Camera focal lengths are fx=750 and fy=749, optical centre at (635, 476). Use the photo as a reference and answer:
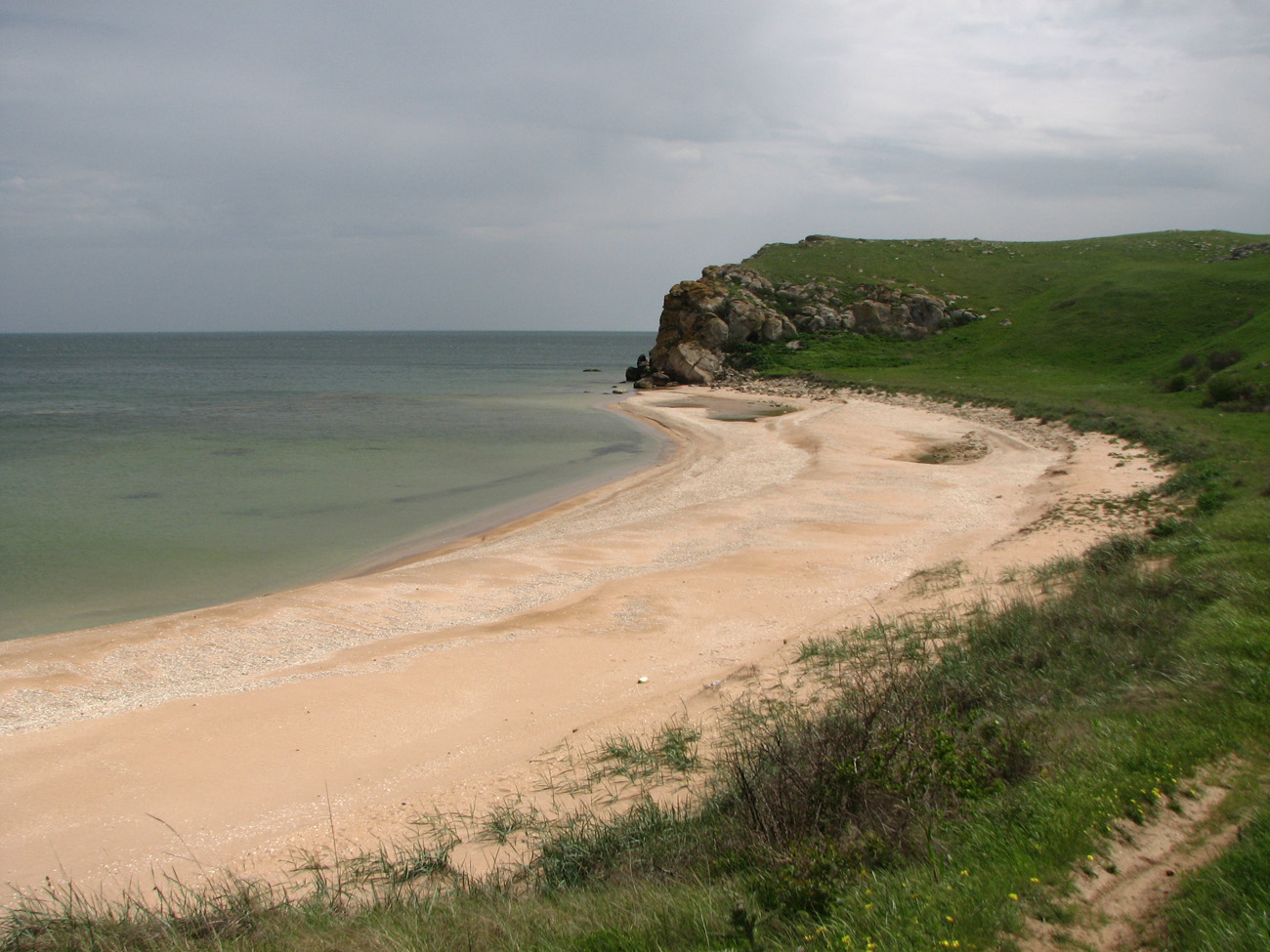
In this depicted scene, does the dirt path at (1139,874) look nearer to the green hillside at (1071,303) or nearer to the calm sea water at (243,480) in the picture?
the calm sea water at (243,480)

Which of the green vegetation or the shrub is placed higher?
the shrub

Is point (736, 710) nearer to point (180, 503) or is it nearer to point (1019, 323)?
point (180, 503)

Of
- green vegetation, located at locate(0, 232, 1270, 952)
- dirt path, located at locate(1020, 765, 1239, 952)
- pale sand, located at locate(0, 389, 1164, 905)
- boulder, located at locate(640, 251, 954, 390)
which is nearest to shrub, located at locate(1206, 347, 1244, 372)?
pale sand, located at locate(0, 389, 1164, 905)

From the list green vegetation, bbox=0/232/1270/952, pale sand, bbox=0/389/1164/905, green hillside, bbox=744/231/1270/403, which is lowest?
pale sand, bbox=0/389/1164/905

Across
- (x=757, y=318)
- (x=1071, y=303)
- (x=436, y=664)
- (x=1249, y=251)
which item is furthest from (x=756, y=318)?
(x=436, y=664)

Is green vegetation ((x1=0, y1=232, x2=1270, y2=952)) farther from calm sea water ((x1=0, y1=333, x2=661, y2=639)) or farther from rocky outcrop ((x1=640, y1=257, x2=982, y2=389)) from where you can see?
rocky outcrop ((x1=640, y1=257, x2=982, y2=389))

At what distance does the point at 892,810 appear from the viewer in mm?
4535

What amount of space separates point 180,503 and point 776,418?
26.2 meters

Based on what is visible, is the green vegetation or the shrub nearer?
the green vegetation

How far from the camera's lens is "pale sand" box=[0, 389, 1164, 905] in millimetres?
6801

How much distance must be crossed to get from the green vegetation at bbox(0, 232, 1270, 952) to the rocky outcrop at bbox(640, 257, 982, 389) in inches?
2028

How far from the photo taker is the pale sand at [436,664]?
22.3ft

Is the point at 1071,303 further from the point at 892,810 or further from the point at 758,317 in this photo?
the point at 892,810

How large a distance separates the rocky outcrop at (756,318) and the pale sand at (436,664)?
4189 cm
